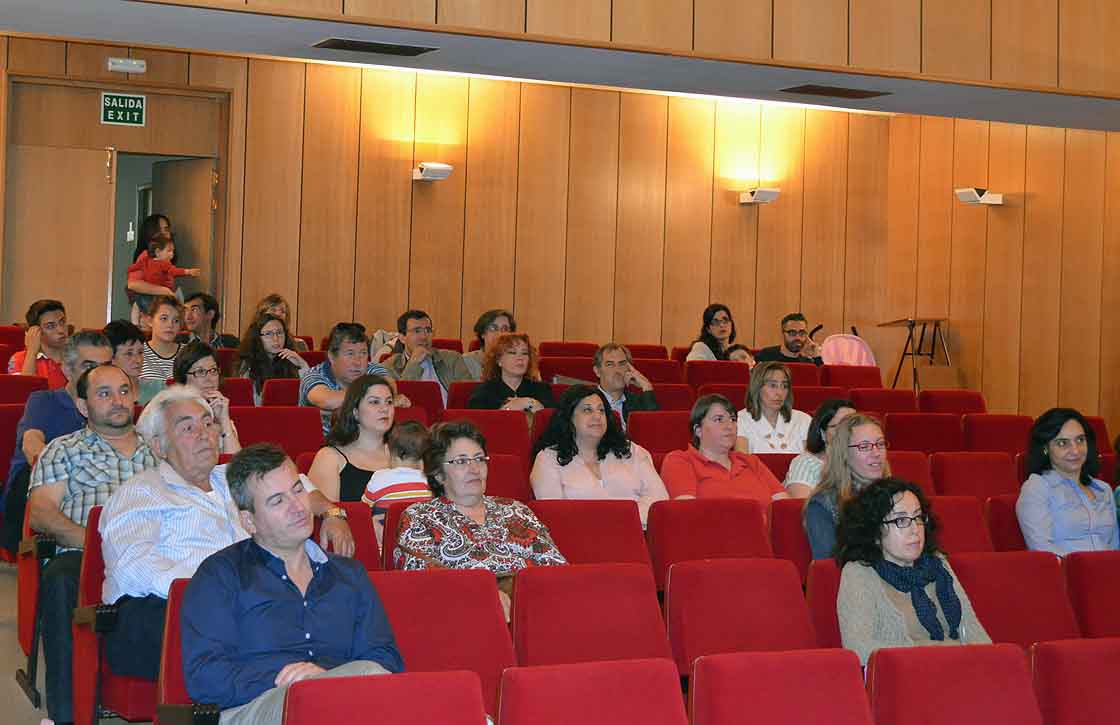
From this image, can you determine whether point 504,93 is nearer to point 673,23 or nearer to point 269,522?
point 673,23

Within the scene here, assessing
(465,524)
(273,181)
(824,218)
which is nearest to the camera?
(465,524)

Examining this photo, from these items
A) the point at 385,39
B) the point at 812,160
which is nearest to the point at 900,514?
the point at 385,39

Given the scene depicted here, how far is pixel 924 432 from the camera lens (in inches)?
274

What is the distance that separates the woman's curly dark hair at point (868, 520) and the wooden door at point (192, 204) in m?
7.48

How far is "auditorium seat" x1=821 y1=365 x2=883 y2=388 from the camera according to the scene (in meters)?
8.76

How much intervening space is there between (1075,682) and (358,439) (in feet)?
8.44

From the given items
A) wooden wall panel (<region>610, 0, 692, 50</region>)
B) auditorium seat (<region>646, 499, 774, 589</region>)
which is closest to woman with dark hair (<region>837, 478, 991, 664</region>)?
auditorium seat (<region>646, 499, 774, 589</region>)

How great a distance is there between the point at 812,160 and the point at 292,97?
4703 millimetres

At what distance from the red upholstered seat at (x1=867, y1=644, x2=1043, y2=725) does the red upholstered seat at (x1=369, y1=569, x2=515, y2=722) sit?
2.98 feet

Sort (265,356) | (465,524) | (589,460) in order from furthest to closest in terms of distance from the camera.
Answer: (265,356) → (589,460) → (465,524)

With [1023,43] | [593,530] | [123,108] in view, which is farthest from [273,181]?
[593,530]

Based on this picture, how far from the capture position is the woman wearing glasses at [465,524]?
3881 mm

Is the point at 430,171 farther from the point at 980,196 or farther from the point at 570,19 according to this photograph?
the point at 980,196

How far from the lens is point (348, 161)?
10641mm
